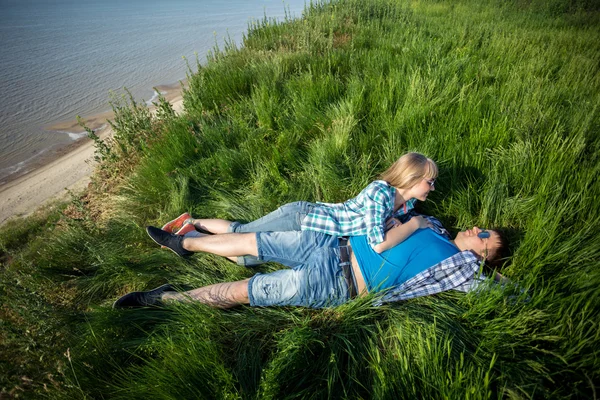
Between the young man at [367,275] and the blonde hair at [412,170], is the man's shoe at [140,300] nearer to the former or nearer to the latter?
the young man at [367,275]

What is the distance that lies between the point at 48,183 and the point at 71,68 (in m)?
7.54

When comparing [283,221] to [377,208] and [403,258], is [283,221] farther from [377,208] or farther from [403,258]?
[403,258]

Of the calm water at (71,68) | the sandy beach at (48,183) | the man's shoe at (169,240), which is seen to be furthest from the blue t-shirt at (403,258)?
the calm water at (71,68)

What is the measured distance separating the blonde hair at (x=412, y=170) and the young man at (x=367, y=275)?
1.06 ft

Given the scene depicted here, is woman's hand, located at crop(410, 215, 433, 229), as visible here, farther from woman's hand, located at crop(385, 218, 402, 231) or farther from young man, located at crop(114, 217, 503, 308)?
woman's hand, located at crop(385, 218, 402, 231)

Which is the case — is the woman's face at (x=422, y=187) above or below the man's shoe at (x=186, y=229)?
above

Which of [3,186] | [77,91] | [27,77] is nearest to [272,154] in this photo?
[3,186]

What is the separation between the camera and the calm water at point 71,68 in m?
6.96

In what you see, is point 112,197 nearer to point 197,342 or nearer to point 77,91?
point 197,342

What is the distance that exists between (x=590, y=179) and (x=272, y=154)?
2.85m

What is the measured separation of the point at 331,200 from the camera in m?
2.85

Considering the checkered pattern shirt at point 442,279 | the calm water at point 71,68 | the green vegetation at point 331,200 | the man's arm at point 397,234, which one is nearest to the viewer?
the green vegetation at point 331,200

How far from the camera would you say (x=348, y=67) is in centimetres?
502

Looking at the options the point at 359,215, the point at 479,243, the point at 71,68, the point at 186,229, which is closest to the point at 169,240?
the point at 186,229
